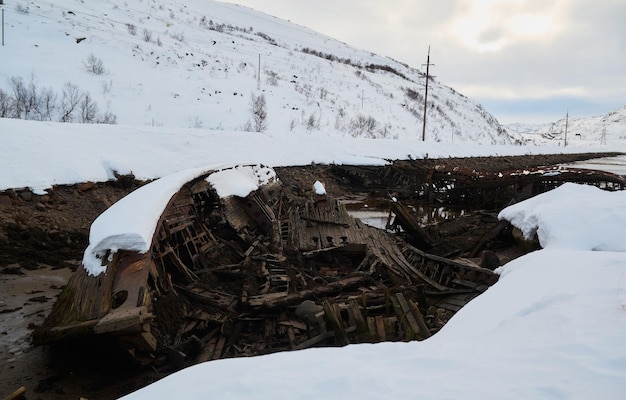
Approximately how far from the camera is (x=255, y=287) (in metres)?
6.34

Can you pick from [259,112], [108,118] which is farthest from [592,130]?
[108,118]

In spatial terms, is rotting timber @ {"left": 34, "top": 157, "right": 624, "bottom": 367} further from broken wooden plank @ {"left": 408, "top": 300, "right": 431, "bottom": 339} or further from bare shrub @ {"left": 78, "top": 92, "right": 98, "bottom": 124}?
bare shrub @ {"left": 78, "top": 92, "right": 98, "bottom": 124}

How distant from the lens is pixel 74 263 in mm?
7801

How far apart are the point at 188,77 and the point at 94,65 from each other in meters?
6.25

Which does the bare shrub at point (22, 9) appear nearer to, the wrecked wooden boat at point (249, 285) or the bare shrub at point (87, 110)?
the bare shrub at point (87, 110)

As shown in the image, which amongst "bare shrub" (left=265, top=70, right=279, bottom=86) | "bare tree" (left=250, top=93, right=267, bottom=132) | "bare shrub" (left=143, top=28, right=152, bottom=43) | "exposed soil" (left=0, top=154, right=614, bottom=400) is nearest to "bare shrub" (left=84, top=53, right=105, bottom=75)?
"bare tree" (left=250, top=93, right=267, bottom=132)

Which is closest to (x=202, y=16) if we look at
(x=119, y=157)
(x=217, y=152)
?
(x=217, y=152)

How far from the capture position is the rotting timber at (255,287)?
429 centimetres

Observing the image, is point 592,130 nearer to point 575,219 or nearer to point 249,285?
point 575,219

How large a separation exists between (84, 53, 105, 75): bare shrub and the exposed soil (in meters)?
15.8

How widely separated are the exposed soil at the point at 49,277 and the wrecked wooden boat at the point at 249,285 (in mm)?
455

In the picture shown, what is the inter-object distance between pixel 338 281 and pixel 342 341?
1.90 meters

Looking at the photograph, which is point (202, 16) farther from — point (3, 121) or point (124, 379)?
point (124, 379)

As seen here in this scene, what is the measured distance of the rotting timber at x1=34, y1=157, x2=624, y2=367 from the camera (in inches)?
169
